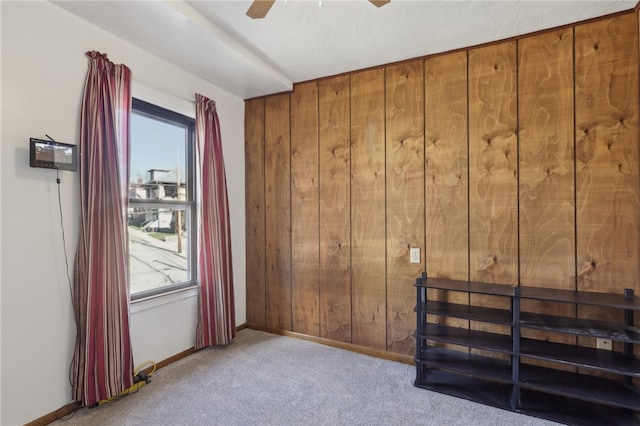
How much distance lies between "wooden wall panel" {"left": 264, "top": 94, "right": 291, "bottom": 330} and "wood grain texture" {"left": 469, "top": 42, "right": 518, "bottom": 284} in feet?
5.58

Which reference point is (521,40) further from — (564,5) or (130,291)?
(130,291)

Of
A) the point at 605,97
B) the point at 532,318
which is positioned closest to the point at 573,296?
the point at 532,318

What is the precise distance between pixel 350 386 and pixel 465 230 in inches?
57.9

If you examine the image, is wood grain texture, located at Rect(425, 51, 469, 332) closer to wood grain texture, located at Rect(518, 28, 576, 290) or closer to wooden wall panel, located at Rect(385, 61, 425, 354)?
wooden wall panel, located at Rect(385, 61, 425, 354)

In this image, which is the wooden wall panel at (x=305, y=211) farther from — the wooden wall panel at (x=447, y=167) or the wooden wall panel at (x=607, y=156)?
the wooden wall panel at (x=607, y=156)

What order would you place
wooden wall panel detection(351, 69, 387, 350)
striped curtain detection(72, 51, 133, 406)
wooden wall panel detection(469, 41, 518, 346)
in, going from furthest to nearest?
wooden wall panel detection(351, 69, 387, 350), wooden wall panel detection(469, 41, 518, 346), striped curtain detection(72, 51, 133, 406)

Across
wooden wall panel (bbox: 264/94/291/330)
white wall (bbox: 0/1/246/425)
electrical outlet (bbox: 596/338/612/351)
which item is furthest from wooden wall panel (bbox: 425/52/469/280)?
white wall (bbox: 0/1/246/425)

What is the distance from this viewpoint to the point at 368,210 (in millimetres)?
2922

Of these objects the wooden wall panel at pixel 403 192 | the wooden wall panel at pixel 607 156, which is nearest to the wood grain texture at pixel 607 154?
the wooden wall panel at pixel 607 156

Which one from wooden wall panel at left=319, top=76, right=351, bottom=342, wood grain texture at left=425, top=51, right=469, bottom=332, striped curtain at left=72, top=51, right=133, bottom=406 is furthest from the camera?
wooden wall panel at left=319, top=76, right=351, bottom=342

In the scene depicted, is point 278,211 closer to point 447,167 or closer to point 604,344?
point 447,167

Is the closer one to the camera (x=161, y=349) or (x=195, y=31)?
(x=195, y=31)

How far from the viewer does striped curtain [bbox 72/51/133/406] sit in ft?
6.77

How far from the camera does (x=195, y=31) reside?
221cm
